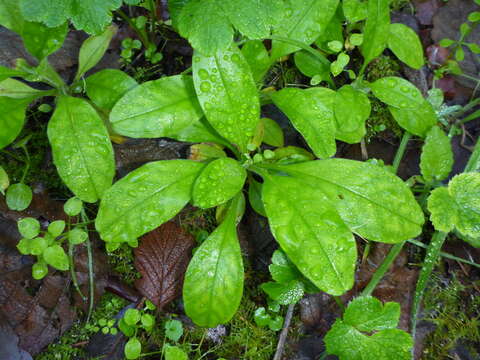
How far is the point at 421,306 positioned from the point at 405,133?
759 mm

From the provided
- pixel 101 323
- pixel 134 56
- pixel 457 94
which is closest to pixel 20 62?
pixel 134 56

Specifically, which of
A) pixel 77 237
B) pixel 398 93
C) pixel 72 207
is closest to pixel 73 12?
pixel 72 207

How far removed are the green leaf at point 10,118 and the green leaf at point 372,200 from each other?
3.66ft

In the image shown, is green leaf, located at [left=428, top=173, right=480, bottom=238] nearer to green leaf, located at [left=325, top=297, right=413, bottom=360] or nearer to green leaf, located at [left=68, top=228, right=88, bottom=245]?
green leaf, located at [left=325, top=297, right=413, bottom=360]

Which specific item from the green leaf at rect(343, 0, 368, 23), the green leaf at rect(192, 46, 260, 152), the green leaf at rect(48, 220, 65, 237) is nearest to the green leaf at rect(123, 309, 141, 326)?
the green leaf at rect(48, 220, 65, 237)

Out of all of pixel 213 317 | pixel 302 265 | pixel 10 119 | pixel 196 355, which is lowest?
pixel 196 355

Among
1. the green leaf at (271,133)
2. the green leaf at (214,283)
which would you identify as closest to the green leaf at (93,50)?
the green leaf at (271,133)

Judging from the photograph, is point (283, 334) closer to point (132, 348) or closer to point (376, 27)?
point (132, 348)

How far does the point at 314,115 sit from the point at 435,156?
613 mm

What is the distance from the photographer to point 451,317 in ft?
5.42

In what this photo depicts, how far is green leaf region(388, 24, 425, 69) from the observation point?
1730 mm

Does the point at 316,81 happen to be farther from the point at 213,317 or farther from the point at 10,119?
the point at 10,119

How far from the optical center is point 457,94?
81.0 inches

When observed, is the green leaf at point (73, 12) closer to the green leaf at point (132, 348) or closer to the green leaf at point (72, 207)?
the green leaf at point (72, 207)
